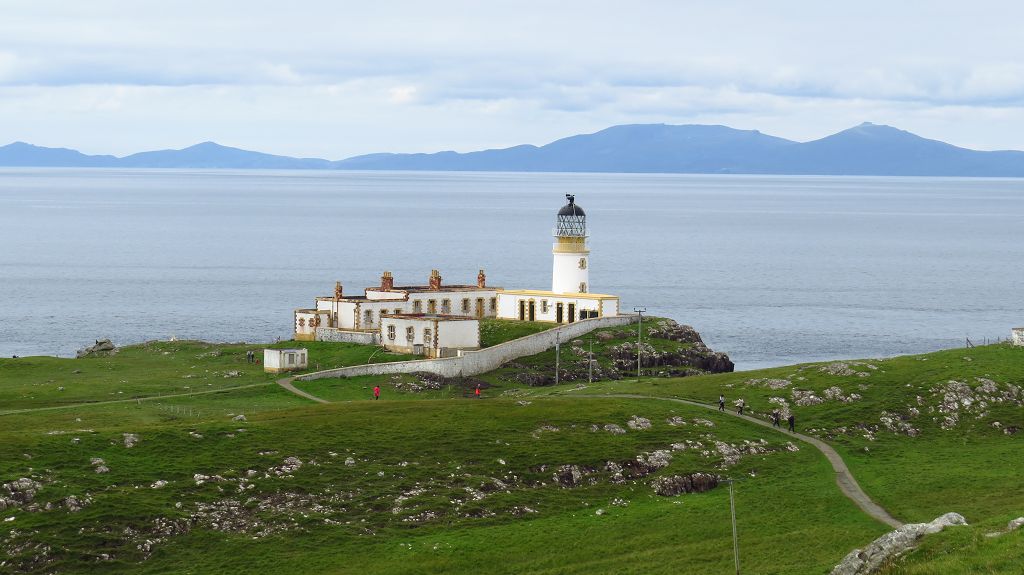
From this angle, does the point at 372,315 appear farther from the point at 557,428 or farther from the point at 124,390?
the point at 557,428

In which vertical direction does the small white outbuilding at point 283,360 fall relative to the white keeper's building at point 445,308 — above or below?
below

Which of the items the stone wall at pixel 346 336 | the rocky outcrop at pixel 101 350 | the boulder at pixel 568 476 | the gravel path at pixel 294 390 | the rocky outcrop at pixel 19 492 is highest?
the stone wall at pixel 346 336

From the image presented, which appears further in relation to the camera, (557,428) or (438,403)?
(438,403)

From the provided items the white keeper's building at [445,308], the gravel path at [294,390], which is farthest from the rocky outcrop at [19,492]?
the white keeper's building at [445,308]

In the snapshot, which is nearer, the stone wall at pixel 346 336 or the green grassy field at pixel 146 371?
the green grassy field at pixel 146 371

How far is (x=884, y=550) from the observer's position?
45.2m

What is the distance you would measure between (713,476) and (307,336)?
165 feet

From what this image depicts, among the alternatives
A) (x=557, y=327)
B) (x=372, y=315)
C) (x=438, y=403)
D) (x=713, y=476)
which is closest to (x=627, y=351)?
(x=557, y=327)

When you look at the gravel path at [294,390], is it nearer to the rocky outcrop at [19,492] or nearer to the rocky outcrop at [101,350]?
the rocky outcrop at [101,350]

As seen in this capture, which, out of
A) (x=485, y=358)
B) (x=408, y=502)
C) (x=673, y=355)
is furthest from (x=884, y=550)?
(x=673, y=355)

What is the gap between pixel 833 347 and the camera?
488 feet

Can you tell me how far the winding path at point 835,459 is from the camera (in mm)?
66250

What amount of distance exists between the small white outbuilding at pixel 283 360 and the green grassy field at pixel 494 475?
4028 millimetres

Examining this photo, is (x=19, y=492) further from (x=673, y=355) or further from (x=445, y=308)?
(x=445, y=308)
